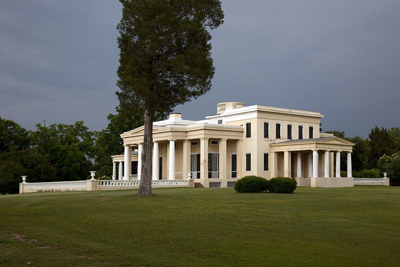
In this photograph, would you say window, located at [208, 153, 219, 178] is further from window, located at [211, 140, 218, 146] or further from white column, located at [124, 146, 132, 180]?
white column, located at [124, 146, 132, 180]

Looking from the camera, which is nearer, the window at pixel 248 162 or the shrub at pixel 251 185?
the shrub at pixel 251 185

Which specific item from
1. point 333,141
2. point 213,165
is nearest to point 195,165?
point 213,165

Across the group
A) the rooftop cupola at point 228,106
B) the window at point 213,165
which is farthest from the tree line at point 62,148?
A: the window at point 213,165

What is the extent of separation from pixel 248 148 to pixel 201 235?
36581 mm

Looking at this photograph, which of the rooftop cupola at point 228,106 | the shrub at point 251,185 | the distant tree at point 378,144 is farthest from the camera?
the distant tree at point 378,144

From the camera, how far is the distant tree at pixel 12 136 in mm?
66562

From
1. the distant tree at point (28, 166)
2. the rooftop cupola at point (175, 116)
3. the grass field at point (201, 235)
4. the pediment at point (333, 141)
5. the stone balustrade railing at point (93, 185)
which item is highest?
the rooftop cupola at point (175, 116)

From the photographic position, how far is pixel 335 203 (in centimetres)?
2192

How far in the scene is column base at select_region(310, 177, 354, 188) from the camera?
146 ft

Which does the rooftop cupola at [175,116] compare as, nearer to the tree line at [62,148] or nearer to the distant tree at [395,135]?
the tree line at [62,148]

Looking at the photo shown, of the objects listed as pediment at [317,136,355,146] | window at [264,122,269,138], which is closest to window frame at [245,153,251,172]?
window at [264,122,269,138]

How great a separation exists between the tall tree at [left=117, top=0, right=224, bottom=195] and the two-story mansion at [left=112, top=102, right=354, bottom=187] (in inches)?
737

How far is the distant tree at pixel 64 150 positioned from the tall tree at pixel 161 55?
141 ft

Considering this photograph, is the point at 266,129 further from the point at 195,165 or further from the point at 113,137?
the point at 113,137
